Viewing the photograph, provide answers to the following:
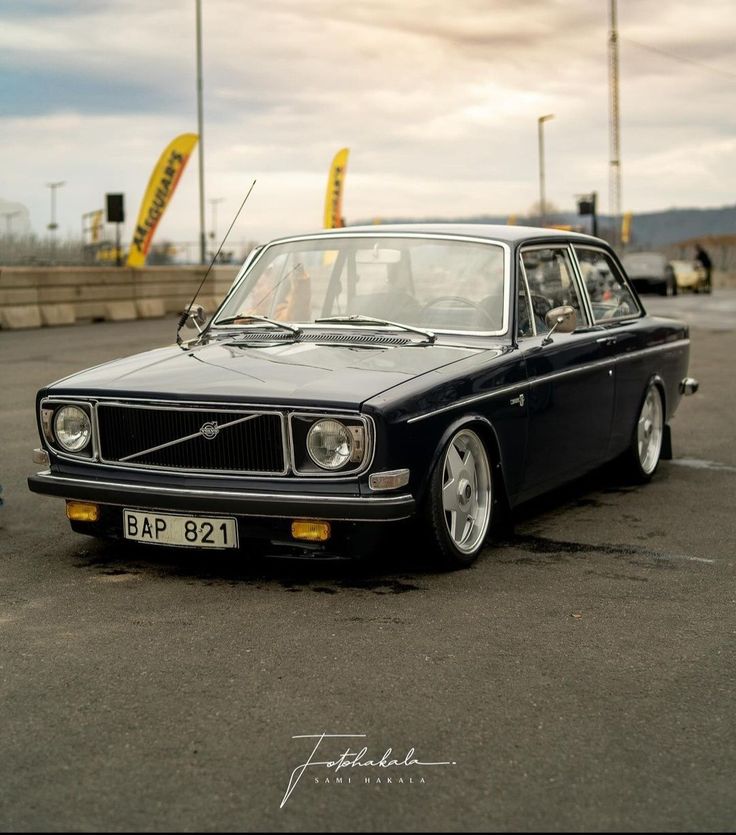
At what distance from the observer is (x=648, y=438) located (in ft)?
27.3

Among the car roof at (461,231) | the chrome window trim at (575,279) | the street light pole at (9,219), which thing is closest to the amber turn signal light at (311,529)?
the car roof at (461,231)

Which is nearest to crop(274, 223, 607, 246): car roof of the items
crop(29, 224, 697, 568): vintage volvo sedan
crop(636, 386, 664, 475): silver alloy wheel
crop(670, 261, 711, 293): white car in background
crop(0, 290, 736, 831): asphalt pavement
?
crop(29, 224, 697, 568): vintage volvo sedan

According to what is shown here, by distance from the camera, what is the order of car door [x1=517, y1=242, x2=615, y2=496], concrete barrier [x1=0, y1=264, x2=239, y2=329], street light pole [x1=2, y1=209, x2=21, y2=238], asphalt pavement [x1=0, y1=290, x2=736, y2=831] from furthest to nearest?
1. street light pole [x1=2, y1=209, x2=21, y2=238]
2. concrete barrier [x1=0, y1=264, x2=239, y2=329]
3. car door [x1=517, y1=242, x2=615, y2=496]
4. asphalt pavement [x1=0, y1=290, x2=736, y2=831]

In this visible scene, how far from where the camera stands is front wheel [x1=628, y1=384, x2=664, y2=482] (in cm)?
802

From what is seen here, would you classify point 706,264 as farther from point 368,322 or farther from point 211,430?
point 211,430

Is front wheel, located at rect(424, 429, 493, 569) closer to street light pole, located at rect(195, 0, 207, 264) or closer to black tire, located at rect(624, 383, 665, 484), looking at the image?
black tire, located at rect(624, 383, 665, 484)

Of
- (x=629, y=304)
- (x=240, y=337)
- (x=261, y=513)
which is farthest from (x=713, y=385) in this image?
(x=261, y=513)

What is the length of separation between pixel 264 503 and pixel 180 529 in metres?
0.43

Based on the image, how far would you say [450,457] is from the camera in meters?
5.66

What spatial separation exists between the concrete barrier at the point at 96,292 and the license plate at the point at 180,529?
676 inches

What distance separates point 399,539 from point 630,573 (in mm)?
1040

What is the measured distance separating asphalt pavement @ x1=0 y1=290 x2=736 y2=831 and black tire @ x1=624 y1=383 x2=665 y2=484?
119cm

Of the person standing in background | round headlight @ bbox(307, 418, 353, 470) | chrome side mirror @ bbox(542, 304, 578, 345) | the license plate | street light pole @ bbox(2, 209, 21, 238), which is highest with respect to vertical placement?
street light pole @ bbox(2, 209, 21, 238)

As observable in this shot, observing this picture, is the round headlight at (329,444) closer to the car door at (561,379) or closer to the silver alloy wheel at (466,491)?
the silver alloy wheel at (466,491)
